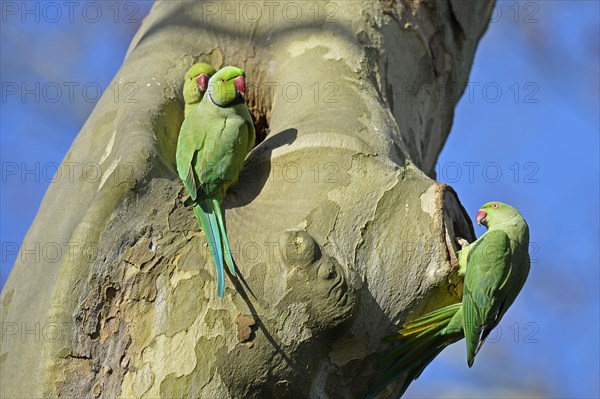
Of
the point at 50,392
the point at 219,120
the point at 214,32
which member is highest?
the point at 214,32

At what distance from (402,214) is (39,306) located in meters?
0.99

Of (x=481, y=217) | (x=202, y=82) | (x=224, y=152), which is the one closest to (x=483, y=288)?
(x=481, y=217)

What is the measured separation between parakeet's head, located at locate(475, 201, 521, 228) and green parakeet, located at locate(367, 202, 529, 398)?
0.90 ft

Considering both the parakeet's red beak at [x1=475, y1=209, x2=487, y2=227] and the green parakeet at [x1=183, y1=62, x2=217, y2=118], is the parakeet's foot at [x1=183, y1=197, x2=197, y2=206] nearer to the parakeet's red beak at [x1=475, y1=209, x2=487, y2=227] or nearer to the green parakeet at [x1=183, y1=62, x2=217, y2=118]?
the green parakeet at [x1=183, y1=62, x2=217, y2=118]

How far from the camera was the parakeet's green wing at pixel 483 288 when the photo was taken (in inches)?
91.2

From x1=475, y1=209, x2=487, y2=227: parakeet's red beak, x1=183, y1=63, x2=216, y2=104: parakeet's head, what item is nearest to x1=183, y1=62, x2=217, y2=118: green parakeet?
x1=183, y1=63, x2=216, y2=104: parakeet's head

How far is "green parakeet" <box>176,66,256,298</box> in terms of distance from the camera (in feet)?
7.30

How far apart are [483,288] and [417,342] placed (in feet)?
0.83

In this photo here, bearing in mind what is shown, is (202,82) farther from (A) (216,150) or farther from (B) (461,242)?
(B) (461,242)

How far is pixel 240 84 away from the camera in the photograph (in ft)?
8.95

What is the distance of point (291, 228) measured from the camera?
2.19 metres

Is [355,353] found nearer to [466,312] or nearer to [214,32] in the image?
[466,312]

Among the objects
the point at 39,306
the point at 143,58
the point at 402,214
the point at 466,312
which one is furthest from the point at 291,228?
the point at 143,58

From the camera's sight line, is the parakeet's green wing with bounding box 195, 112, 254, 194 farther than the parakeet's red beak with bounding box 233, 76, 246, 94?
No
